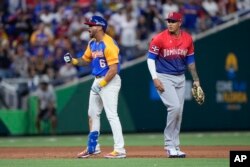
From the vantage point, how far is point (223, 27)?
2505 cm

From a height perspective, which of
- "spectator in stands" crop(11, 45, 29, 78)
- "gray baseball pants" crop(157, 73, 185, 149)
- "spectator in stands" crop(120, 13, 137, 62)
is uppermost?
"spectator in stands" crop(120, 13, 137, 62)

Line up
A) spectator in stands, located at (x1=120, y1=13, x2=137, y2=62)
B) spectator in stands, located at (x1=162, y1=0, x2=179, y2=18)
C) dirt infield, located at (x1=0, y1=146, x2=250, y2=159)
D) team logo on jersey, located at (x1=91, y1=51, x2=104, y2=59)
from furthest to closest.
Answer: spectator in stands, located at (x1=162, y1=0, x2=179, y2=18), spectator in stands, located at (x1=120, y1=13, x2=137, y2=62), dirt infield, located at (x1=0, y1=146, x2=250, y2=159), team logo on jersey, located at (x1=91, y1=51, x2=104, y2=59)

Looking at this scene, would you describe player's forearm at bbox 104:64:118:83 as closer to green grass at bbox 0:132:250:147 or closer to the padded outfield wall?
green grass at bbox 0:132:250:147

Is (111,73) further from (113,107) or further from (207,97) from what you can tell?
(207,97)

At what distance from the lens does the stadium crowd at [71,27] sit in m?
24.0

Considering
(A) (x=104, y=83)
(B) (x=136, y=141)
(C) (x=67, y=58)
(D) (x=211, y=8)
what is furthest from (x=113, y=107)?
(D) (x=211, y=8)

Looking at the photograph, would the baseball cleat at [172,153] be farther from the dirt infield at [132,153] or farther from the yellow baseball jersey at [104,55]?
the yellow baseball jersey at [104,55]

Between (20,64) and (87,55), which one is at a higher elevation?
(20,64)

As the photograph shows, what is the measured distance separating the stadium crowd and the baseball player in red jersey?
1038 cm

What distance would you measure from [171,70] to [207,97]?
38.2 ft

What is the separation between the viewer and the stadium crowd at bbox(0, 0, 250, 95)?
78.7 feet

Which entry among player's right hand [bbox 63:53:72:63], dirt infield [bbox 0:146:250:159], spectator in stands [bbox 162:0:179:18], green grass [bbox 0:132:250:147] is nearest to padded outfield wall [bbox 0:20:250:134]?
spectator in stands [bbox 162:0:179:18]

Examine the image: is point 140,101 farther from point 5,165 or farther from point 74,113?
point 5,165

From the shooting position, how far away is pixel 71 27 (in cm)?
2505
